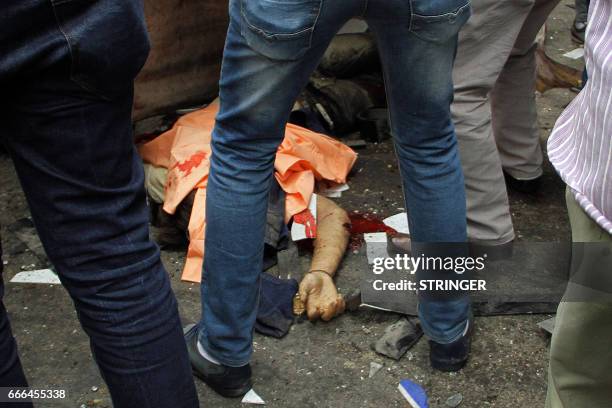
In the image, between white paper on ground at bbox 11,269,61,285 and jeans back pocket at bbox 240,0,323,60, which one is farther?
white paper on ground at bbox 11,269,61,285

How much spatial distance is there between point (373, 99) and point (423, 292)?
185 cm

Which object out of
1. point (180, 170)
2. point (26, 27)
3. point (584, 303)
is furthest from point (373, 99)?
point (26, 27)

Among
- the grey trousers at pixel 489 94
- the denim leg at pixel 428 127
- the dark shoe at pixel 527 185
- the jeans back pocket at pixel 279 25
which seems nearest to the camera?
the jeans back pocket at pixel 279 25

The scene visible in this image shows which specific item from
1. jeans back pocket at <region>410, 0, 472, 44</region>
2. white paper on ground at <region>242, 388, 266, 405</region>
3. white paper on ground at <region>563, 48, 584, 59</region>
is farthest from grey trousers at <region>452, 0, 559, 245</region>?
white paper on ground at <region>563, 48, 584, 59</region>

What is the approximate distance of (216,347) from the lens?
2.32 meters

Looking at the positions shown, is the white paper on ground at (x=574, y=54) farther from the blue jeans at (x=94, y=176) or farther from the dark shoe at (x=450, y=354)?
the blue jeans at (x=94, y=176)

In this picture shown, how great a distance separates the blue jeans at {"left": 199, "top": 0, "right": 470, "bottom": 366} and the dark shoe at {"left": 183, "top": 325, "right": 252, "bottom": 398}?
0.04m

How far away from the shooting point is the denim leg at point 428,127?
2.03m

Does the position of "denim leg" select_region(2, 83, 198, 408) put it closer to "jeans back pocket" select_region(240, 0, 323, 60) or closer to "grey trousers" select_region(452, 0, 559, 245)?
"jeans back pocket" select_region(240, 0, 323, 60)

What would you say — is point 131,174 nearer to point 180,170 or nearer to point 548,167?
point 180,170

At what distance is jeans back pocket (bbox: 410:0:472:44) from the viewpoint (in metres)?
1.98

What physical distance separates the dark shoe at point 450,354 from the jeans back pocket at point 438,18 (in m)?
0.92

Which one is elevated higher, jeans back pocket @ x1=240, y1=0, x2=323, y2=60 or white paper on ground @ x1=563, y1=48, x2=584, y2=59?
jeans back pocket @ x1=240, y1=0, x2=323, y2=60

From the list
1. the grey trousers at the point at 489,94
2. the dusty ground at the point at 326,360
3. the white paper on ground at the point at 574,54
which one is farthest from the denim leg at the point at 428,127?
the white paper on ground at the point at 574,54
